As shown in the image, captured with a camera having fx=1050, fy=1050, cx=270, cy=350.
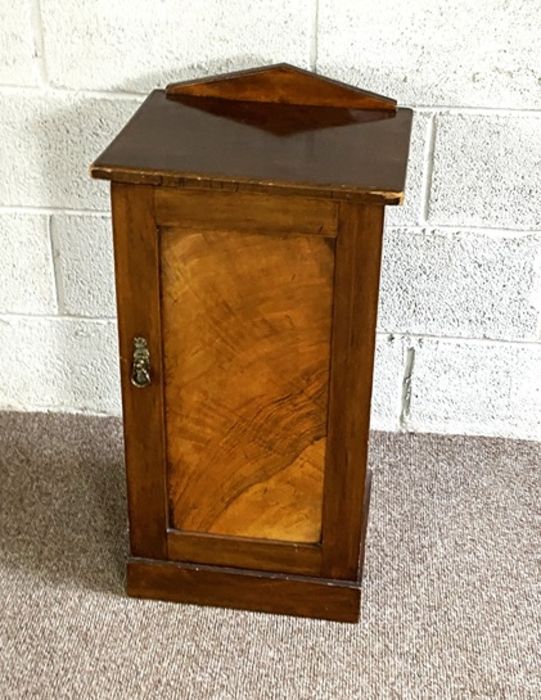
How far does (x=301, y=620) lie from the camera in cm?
168

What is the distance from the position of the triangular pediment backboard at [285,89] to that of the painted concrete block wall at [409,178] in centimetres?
9

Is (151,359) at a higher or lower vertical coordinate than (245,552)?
higher

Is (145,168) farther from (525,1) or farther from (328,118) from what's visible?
(525,1)

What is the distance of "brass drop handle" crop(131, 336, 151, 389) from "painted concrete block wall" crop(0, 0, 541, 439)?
49cm

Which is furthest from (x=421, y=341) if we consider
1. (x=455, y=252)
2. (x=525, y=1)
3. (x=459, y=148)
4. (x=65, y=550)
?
(x=65, y=550)

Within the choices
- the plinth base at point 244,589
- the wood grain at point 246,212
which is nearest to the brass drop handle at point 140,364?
the wood grain at point 246,212

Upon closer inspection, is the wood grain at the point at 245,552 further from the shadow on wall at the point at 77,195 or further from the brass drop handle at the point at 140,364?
the shadow on wall at the point at 77,195

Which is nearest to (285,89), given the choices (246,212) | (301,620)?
(246,212)

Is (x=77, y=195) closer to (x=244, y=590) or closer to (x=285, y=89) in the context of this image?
(x=285, y=89)

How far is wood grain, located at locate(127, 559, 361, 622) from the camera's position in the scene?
167 cm

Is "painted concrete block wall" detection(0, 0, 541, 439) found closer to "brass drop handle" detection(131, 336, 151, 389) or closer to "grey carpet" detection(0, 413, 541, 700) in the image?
"grey carpet" detection(0, 413, 541, 700)

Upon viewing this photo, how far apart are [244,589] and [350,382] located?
0.41m

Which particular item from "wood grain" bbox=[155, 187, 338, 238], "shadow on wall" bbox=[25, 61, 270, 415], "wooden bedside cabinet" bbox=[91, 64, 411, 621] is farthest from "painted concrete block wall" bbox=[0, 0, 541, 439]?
"wood grain" bbox=[155, 187, 338, 238]

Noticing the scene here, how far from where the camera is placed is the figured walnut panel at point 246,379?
1.43 meters
